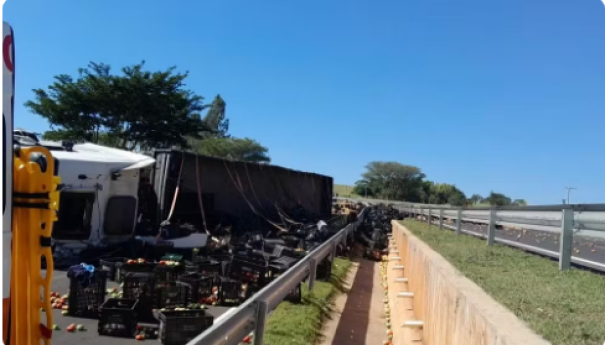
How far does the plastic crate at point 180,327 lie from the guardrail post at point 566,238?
13.2 feet

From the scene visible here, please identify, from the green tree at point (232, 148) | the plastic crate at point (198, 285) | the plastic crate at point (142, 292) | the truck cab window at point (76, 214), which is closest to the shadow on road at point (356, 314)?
the plastic crate at point (198, 285)

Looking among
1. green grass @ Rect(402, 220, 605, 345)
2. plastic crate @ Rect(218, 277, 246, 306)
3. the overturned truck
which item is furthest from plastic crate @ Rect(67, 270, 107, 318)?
the overturned truck

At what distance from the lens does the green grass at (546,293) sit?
326 centimetres

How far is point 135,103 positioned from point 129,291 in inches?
1216

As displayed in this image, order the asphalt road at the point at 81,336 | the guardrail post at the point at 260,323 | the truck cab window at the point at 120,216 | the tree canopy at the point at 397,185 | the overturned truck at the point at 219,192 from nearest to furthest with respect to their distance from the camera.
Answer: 1. the guardrail post at the point at 260,323
2. the asphalt road at the point at 81,336
3. the truck cab window at the point at 120,216
4. the overturned truck at the point at 219,192
5. the tree canopy at the point at 397,185

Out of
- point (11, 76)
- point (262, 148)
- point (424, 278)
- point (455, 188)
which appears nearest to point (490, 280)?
point (424, 278)

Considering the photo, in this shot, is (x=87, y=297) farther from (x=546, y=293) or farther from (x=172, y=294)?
(x=546, y=293)

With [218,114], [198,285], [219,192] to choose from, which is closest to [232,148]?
[218,114]

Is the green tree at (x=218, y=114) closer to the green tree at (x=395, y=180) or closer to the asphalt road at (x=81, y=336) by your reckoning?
the green tree at (x=395, y=180)

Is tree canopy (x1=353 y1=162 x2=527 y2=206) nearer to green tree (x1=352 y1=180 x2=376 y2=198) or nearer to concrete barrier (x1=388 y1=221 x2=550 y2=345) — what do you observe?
green tree (x1=352 y1=180 x2=376 y2=198)

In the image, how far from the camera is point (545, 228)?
7.53 m

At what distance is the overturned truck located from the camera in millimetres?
17812

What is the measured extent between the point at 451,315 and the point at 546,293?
80 cm

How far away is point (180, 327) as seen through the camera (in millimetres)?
6121
